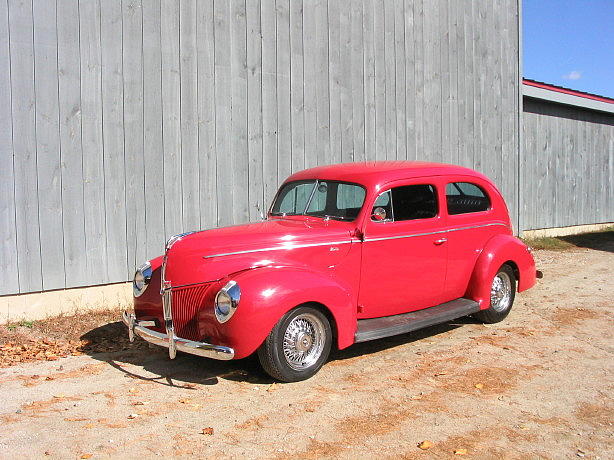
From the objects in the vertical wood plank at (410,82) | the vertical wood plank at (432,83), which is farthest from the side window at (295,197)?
the vertical wood plank at (432,83)

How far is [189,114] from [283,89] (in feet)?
5.00

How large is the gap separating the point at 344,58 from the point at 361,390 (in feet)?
19.8

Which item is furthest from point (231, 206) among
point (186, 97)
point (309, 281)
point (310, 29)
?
point (309, 281)

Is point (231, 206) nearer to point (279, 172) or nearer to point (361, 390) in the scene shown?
point (279, 172)

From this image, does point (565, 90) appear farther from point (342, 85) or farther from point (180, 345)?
point (180, 345)

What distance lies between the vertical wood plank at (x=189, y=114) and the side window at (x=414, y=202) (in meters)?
2.99

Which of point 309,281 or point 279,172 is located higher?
point 279,172

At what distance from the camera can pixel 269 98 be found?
8828 mm

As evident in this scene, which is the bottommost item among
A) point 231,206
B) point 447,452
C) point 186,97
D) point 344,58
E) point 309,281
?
point 447,452

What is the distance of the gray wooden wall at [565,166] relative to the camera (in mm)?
14445

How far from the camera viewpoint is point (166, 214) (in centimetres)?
803

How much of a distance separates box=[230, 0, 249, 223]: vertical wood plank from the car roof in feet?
6.05

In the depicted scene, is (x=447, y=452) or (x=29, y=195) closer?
(x=447, y=452)

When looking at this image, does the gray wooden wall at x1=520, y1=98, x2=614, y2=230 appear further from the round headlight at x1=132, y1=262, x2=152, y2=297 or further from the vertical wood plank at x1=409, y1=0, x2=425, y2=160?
the round headlight at x1=132, y1=262, x2=152, y2=297
